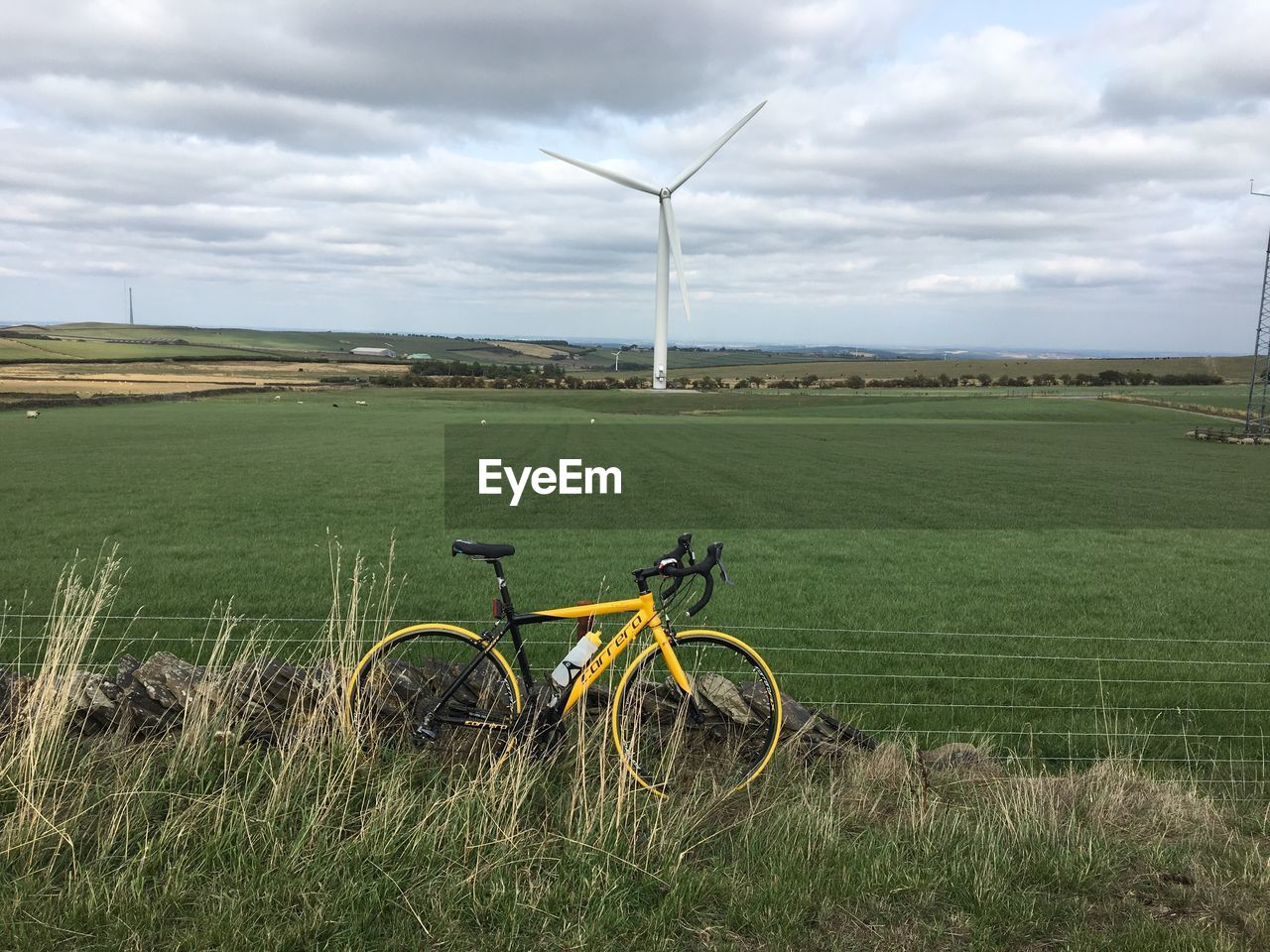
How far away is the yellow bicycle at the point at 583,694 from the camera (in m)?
5.95

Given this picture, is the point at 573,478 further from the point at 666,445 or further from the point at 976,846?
the point at 976,846

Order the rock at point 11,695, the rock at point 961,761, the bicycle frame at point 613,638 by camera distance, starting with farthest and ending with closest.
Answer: the rock at point 961,761 < the bicycle frame at point 613,638 < the rock at point 11,695

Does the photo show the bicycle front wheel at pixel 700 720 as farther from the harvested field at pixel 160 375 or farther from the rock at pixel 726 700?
the harvested field at pixel 160 375

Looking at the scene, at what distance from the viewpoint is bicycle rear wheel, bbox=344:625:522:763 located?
5.98m

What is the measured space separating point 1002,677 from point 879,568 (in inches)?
289

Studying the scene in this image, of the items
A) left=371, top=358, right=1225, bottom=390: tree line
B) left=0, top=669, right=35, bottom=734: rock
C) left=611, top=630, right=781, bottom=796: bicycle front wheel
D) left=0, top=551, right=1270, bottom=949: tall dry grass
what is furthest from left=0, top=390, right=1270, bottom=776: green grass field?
left=371, top=358, right=1225, bottom=390: tree line

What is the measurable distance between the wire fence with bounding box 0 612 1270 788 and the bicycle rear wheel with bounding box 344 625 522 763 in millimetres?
752

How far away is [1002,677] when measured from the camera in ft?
32.7

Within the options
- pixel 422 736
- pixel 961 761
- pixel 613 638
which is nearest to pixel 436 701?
pixel 422 736

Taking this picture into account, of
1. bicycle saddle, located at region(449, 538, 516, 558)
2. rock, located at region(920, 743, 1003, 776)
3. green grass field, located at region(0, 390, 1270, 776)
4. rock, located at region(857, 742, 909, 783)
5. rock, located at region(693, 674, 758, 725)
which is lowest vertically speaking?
green grass field, located at region(0, 390, 1270, 776)

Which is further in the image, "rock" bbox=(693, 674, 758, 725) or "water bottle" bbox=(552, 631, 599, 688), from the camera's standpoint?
"rock" bbox=(693, 674, 758, 725)

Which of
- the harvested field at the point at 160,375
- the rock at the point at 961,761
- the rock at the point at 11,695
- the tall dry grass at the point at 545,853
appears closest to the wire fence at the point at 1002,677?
the rock at the point at 11,695

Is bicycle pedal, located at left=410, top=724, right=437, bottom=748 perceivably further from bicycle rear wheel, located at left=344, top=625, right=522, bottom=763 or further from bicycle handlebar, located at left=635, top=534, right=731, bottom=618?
bicycle handlebar, located at left=635, top=534, right=731, bottom=618

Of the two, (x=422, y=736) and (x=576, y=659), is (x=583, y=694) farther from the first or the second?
(x=422, y=736)
